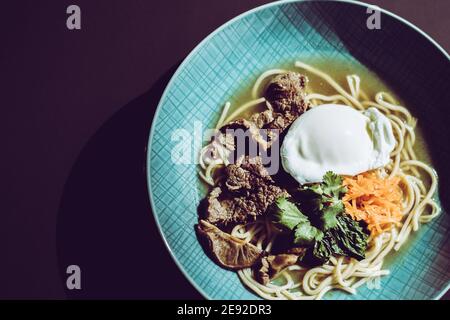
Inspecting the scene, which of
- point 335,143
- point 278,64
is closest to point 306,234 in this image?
point 335,143

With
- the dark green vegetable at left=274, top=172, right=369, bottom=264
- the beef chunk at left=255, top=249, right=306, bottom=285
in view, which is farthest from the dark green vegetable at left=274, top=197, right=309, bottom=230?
the beef chunk at left=255, top=249, right=306, bottom=285

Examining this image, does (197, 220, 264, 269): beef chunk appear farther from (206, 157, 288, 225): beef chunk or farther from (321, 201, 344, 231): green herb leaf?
(321, 201, 344, 231): green herb leaf

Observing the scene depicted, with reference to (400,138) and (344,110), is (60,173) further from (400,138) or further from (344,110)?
(400,138)

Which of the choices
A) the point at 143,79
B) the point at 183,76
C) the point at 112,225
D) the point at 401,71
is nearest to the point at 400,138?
the point at 401,71

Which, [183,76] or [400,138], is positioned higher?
[183,76]

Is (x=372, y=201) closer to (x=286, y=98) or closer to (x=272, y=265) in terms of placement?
(x=272, y=265)

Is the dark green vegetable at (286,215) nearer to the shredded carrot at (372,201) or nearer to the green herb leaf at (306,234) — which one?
the green herb leaf at (306,234)
